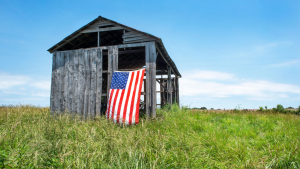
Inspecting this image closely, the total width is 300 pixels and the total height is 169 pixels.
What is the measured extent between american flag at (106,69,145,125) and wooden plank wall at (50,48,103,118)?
110cm

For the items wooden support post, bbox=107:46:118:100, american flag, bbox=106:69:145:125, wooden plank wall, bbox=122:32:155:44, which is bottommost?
american flag, bbox=106:69:145:125

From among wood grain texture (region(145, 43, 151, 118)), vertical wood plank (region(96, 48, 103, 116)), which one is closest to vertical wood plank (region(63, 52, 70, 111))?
vertical wood plank (region(96, 48, 103, 116))

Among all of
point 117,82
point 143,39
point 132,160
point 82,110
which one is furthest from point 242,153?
point 82,110

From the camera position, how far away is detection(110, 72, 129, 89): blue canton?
7713 mm

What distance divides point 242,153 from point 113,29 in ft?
24.9

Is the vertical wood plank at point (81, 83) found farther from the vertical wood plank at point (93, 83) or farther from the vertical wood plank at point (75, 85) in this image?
the vertical wood plank at point (93, 83)

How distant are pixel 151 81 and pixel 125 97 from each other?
135cm

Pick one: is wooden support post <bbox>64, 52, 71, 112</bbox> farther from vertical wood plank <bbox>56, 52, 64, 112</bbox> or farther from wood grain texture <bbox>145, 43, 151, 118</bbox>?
wood grain texture <bbox>145, 43, 151, 118</bbox>

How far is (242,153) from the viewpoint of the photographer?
12.0 feet

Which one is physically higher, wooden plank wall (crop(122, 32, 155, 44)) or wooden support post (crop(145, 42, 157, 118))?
wooden plank wall (crop(122, 32, 155, 44))

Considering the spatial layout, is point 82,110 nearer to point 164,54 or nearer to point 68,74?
point 68,74

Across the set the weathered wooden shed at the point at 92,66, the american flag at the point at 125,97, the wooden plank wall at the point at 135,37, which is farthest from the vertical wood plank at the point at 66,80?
the wooden plank wall at the point at 135,37

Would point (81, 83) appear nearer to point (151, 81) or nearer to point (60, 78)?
point (60, 78)

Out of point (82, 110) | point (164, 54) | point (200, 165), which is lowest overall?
point (200, 165)
